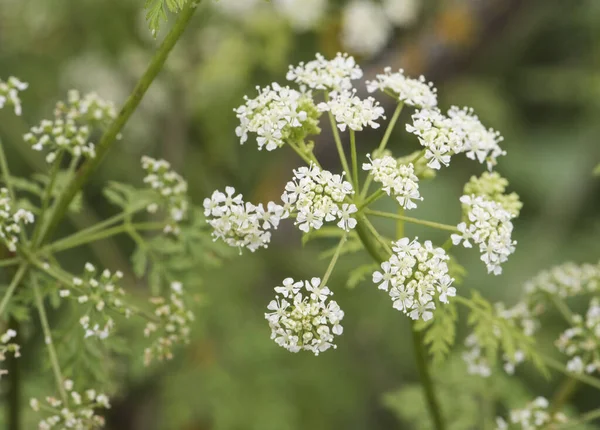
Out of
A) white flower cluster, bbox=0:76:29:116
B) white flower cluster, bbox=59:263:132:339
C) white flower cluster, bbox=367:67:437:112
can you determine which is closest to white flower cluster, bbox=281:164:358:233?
white flower cluster, bbox=367:67:437:112

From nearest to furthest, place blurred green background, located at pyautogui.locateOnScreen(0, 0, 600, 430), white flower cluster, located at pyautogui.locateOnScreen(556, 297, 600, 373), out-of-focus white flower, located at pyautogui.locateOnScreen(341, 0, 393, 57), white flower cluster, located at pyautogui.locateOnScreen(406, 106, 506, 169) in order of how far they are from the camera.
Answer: white flower cluster, located at pyautogui.locateOnScreen(406, 106, 506, 169)
white flower cluster, located at pyautogui.locateOnScreen(556, 297, 600, 373)
blurred green background, located at pyautogui.locateOnScreen(0, 0, 600, 430)
out-of-focus white flower, located at pyautogui.locateOnScreen(341, 0, 393, 57)

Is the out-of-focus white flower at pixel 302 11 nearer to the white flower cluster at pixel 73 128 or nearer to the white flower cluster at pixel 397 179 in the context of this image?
the white flower cluster at pixel 73 128

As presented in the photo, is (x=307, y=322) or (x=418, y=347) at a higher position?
(x=418, y=347)

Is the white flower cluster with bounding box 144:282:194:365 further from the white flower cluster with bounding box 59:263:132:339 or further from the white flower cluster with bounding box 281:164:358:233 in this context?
the white flower cluster with bounding box 281:164:358:233

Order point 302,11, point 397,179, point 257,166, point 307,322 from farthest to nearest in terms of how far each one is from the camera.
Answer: point 257,166, point 302,11, point 397,179, point 307,322

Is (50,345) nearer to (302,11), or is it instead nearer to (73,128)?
(73,128)

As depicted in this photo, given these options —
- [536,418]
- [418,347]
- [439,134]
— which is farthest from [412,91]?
[536,418]

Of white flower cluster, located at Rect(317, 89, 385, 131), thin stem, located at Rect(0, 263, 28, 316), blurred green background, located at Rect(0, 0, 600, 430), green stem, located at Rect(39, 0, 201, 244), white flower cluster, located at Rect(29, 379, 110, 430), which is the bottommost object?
white flower cluster, located at Rect(29, 379, 110, 430)

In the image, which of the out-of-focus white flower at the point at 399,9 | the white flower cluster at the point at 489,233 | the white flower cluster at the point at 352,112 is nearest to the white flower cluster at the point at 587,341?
the white flower cluster at the point at 489,233
